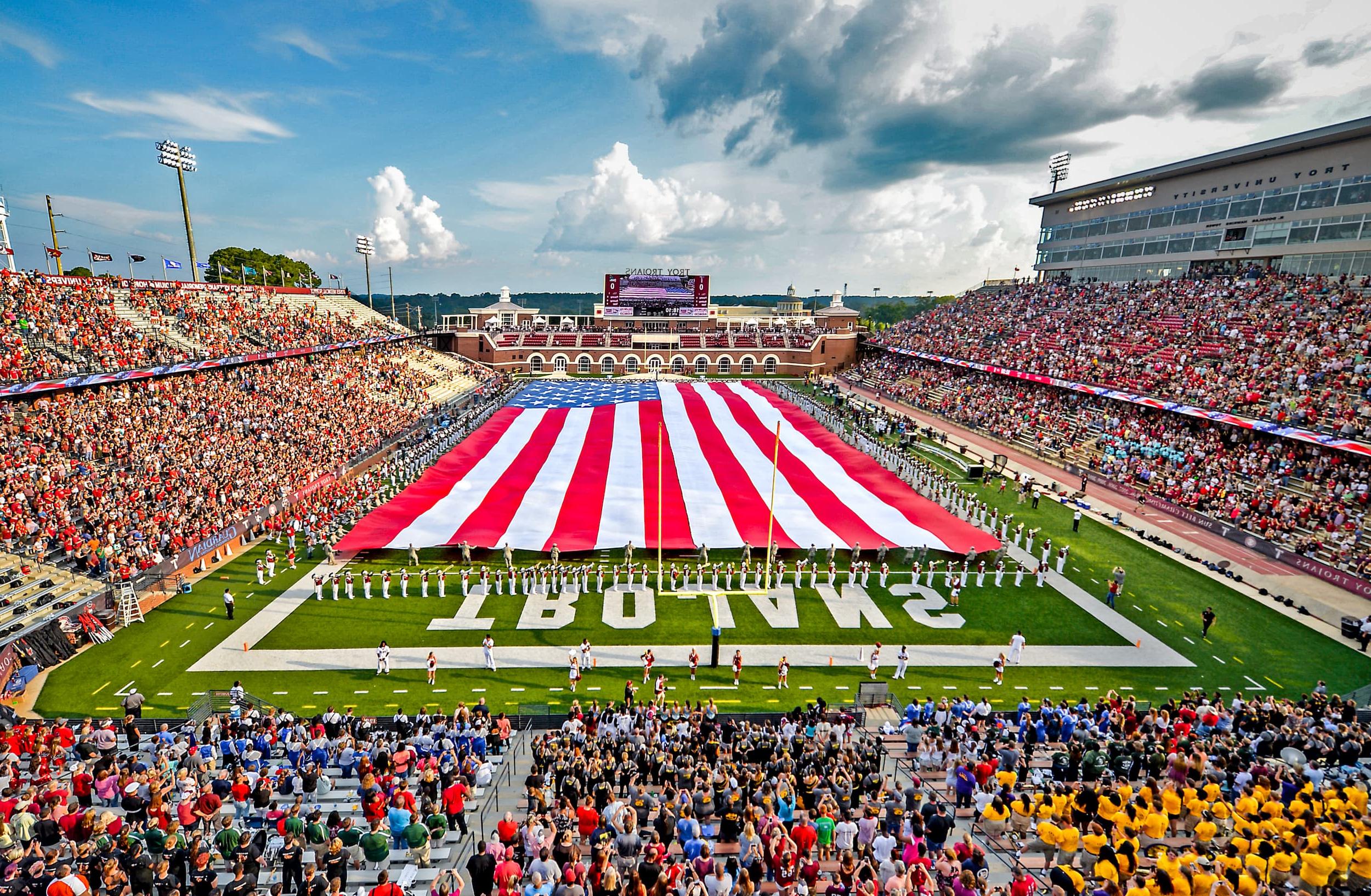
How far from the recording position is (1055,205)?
2393 inches

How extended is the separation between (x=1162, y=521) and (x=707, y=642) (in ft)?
67.5

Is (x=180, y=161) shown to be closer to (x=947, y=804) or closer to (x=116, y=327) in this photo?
(x=116, y=327)

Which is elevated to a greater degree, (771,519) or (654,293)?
(654,293)

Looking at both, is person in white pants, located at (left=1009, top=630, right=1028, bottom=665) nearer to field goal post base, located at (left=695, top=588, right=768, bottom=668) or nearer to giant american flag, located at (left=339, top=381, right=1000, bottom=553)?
giant american flag, located at (left=339, top=381, right=1000, bottom=553)

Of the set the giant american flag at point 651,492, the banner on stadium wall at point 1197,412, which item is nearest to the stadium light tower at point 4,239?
the giant american flag at point 651,492

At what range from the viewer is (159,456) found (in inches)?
914

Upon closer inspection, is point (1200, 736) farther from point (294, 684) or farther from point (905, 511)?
point (294, 684)

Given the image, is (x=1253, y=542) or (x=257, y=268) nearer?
(x=1253, y=542)

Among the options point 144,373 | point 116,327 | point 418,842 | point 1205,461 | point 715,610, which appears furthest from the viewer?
point 116,327

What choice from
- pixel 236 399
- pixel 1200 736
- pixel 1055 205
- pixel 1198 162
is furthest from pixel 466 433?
pixel 1055 205

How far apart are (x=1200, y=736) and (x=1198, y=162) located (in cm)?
4940

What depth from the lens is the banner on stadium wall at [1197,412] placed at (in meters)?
23.2

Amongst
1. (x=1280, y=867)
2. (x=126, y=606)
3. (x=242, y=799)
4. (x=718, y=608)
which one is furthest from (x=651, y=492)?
(x=1280, y=867)

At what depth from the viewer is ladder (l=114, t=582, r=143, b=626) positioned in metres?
16.6
